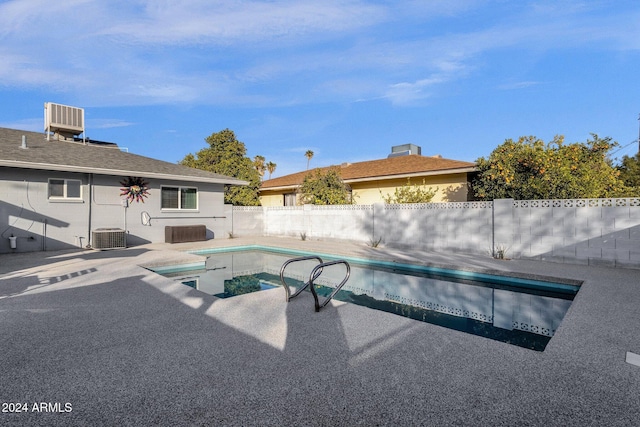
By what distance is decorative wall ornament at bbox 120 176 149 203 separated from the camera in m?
13.0

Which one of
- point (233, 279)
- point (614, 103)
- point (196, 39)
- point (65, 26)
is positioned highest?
point (196, 39)

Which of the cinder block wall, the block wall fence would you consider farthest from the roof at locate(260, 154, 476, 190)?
the cinder block wall

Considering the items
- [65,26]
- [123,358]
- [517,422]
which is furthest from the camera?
[65,26]

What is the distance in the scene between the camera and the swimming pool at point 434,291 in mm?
5113

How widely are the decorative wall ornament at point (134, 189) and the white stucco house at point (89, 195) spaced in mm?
35

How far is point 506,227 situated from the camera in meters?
10.0

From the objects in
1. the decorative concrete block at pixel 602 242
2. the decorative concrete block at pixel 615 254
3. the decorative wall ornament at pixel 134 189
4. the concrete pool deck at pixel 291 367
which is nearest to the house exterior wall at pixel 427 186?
the decorative concrete block at pixel 602 242

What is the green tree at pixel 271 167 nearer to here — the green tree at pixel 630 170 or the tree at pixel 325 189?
the tree at pixel 325 189

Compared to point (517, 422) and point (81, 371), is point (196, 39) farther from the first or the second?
point (517, 422)

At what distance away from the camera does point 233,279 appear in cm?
837

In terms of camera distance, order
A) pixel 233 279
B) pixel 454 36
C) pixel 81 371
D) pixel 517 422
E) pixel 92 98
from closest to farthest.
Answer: pixel 517 422, pixel 81 371, pixel 233 279, pixel 454 36, pixel 92 98

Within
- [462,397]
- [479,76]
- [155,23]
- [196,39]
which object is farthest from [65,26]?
[479,76]

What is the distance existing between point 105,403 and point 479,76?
16790 millimetres

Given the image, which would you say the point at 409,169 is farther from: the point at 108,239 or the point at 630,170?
the point at 630,170
